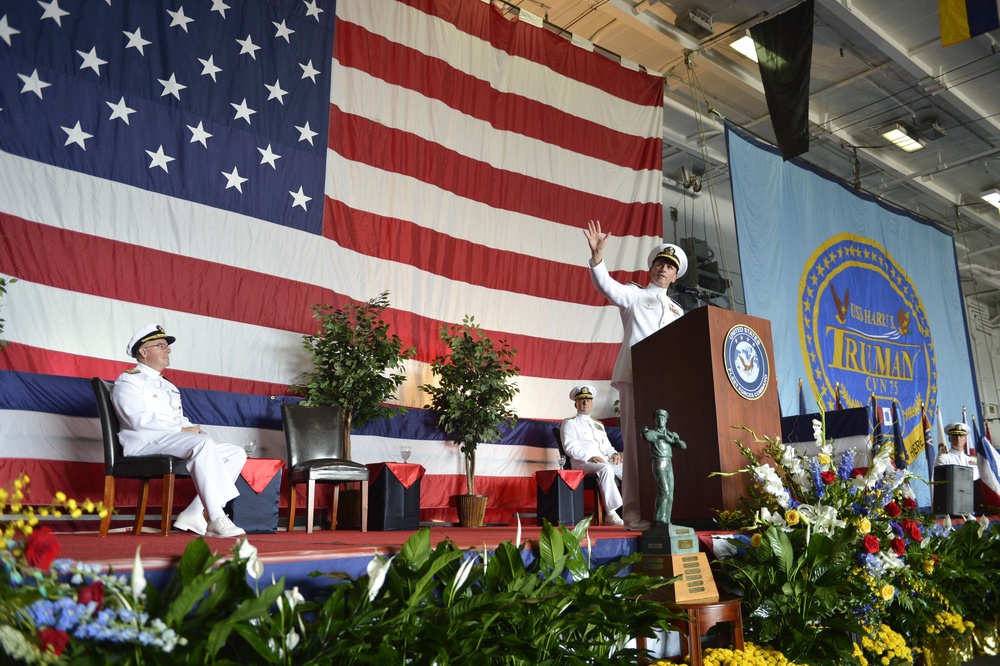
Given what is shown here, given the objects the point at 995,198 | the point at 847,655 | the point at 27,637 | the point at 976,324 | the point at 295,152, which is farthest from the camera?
the point at 976,324

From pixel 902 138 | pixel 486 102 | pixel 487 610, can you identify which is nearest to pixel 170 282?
pixel 486 102

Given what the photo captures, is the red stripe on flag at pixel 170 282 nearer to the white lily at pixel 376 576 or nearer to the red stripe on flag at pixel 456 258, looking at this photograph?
the red stripe on flag at pixel 456 258

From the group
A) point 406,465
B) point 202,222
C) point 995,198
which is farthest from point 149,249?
point 995,198

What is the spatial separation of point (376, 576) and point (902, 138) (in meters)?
10.1

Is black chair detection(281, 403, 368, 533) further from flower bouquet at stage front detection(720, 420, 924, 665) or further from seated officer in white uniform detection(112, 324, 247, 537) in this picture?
flower bouquet at stage front detection(720, 420, 924, 665)

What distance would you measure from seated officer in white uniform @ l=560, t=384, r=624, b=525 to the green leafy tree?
4.51ft

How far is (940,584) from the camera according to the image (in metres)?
3.29

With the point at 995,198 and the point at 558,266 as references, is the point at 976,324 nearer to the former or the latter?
the point at 995,198

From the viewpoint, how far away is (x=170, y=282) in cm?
464

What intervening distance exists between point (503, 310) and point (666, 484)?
12.8 ft

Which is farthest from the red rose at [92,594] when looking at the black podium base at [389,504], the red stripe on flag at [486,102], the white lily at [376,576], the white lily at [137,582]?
the red stripe on flag at [486,102]

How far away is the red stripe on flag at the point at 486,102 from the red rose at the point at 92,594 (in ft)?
16.8

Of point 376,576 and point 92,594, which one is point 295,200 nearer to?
point 376,576

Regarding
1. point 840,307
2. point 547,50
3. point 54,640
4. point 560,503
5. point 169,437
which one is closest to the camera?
point 54,640
